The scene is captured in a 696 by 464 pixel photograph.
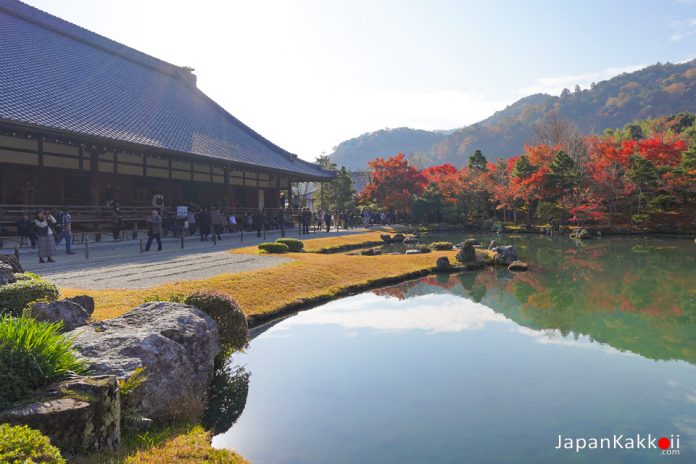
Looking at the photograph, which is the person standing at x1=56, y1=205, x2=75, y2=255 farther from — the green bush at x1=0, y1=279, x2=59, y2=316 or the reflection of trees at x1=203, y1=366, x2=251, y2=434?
the reflection of trees at x1=203, y1=366, x2=251, y2=434

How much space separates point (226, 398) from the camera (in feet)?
23.9

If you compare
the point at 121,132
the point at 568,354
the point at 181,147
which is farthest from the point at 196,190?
the point at 568,354

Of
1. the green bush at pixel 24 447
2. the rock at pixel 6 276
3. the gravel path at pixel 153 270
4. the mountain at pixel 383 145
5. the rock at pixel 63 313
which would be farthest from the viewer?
the mountain at pixel 383 145

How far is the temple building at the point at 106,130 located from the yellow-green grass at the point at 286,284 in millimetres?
7665

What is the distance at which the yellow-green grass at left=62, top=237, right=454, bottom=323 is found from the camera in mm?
9906

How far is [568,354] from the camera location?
9539mm

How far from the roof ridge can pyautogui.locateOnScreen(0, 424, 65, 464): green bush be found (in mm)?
27269

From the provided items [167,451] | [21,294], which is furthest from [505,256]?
[167,451]

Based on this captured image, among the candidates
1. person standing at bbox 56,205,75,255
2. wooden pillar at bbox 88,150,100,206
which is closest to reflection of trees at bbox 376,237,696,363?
person standing at bbox 56,205,75,255

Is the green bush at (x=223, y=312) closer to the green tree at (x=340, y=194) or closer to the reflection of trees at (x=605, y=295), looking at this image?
the reflection of trees at (x=605, y=295)

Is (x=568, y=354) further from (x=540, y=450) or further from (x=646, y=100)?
(x=646, y=100)

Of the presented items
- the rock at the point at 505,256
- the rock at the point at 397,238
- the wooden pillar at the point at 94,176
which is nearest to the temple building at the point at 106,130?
the wooden pillar at the point at 94,176

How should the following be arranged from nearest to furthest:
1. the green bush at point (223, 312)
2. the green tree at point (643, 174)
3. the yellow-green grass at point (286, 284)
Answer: the green bush at point (223, 312) < the yellow-green grass at point (286, 284) < the green tree at point (643, 174)

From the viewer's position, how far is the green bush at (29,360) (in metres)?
3.87
